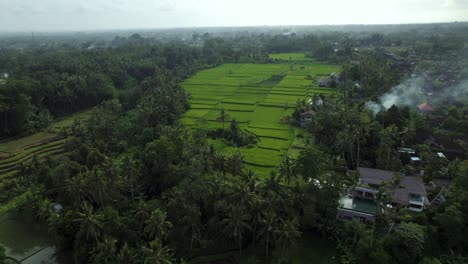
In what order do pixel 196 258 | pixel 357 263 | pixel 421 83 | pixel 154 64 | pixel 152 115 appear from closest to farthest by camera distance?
1. pixel 357 263
2. pixel 196 258
3. pixel 152 115
4. pixel 421 83
5. pixel 154 64

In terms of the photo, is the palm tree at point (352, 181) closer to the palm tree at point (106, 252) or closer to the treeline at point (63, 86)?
the palm tree at point (106, 252)

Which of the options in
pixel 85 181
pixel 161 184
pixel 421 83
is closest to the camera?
pixel 85 181

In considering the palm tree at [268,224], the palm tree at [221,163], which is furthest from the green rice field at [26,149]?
the palm tree at [268,224]

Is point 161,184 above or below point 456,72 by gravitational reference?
below

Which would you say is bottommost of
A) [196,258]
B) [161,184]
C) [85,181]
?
[196,258]

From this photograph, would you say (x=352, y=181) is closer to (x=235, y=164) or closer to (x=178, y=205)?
(x=235, y=164)

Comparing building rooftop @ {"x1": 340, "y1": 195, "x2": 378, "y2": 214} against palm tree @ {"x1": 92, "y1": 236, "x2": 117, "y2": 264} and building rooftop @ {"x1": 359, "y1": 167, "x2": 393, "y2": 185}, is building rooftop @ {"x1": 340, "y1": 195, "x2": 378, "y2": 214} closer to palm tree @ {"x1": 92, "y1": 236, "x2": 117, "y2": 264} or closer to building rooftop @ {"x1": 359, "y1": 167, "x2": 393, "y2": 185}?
building rooftop @ {"x1": 359, "y1": 167, "x2": 393, "y2": 185}

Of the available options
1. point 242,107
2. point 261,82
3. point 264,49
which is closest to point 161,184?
point 242,107

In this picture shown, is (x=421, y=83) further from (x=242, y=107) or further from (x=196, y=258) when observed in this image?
(x=196, y=258)

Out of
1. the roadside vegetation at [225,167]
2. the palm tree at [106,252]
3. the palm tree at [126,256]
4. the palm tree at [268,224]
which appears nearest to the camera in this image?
the palm tree at [126,256]
